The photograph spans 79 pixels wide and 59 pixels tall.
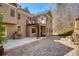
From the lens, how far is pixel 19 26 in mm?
3160

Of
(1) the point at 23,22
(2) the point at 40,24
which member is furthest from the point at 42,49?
(1) the point at 23,22

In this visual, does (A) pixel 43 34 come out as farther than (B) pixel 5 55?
Yes

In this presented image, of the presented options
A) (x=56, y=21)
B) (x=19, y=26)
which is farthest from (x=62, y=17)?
(x=19, y=26)

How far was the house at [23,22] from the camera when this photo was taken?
10.0 feet

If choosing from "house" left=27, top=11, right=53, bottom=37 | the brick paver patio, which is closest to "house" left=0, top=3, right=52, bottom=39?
"house" left=27, top=11, right=53, bottom=37

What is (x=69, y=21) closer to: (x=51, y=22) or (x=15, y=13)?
(x=51, y=22)

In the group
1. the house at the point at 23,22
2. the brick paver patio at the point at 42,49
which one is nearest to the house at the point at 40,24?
the house at the point at 23,22

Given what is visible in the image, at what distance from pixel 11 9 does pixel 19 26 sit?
371mm

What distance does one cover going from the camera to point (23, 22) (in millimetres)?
3244

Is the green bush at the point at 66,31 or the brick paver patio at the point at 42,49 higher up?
the green bush at the point at 66,31

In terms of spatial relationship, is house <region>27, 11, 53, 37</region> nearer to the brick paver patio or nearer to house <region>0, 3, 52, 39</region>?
house <region>0, 3, 52, 39</region>

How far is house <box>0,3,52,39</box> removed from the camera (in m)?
3.06

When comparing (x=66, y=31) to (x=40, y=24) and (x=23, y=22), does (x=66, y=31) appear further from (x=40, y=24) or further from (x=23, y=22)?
(x=23, y=22)

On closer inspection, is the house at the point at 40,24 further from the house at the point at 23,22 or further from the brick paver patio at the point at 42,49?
the brick paver patio at the point at 42,49
